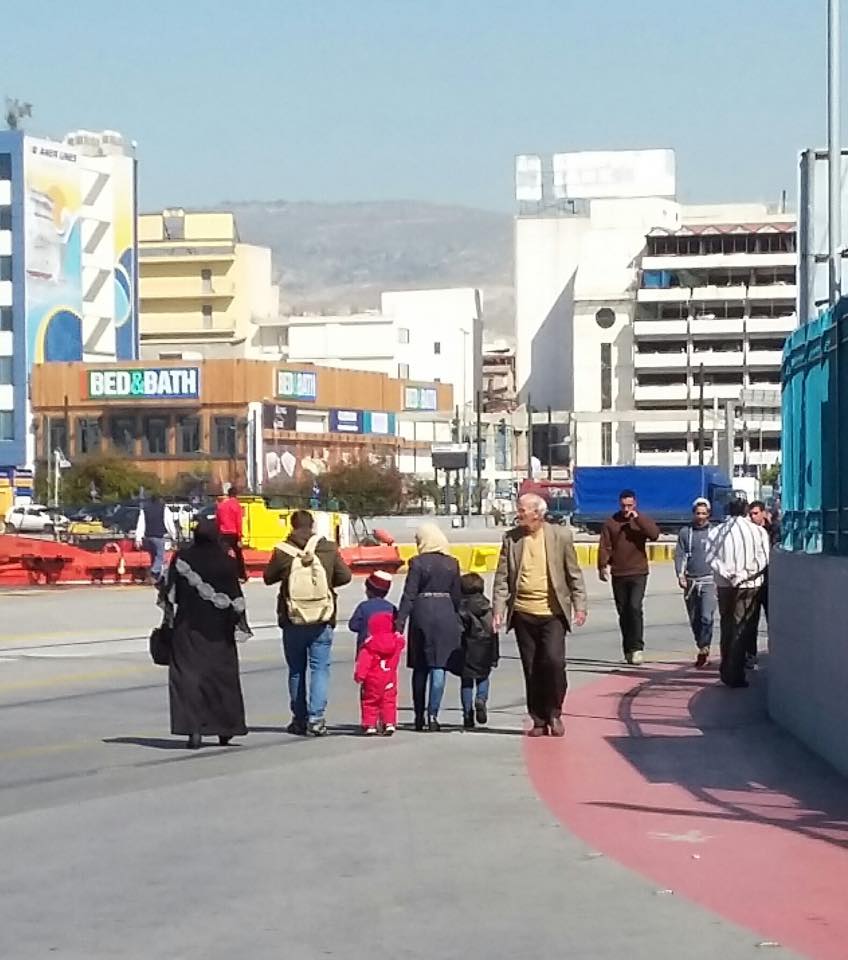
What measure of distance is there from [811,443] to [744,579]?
10.3ft

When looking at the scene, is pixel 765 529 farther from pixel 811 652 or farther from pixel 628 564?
pixel 811 652

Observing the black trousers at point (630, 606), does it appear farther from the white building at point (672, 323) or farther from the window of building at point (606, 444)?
the window of building at point (606, 444)

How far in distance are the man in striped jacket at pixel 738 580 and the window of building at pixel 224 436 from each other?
10265 cm

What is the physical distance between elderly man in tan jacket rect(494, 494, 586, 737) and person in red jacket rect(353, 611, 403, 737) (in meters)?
0.80

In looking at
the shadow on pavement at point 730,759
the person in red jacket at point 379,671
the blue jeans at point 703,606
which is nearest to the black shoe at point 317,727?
the person in red jacket at point 379,671

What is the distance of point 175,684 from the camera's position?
14461 millimetres

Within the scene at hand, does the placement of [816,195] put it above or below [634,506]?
above

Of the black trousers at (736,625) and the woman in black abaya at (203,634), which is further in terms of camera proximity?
the black trousers at (736,625)

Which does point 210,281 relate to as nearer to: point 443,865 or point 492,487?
point 492,487

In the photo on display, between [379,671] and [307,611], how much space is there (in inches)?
27.6

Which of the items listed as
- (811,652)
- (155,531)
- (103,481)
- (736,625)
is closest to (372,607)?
(811,652)

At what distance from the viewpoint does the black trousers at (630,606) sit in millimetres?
21719

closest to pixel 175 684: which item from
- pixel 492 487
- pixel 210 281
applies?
pixel 492 487

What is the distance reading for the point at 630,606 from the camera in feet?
71.3
